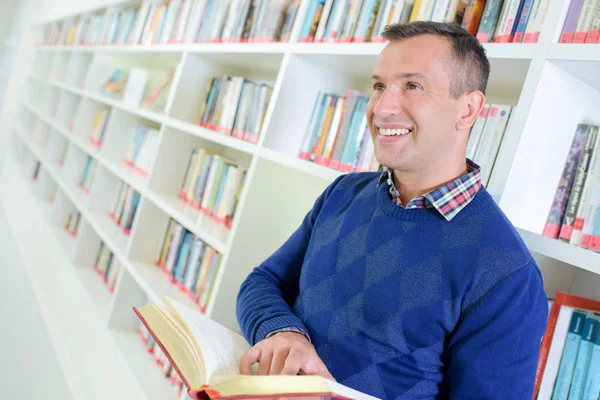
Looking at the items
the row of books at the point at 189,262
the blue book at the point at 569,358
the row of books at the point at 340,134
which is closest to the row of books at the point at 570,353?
the blue book at the point at 569,358

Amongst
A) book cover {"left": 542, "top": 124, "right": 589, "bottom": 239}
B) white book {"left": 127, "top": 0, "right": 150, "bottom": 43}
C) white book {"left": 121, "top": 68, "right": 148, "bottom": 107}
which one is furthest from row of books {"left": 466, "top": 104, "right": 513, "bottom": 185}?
white book {"left": 127, "top": 0, "right": 150, "bottom": 43}

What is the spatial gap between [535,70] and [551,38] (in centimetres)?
7

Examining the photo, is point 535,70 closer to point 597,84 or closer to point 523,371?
point 597,84

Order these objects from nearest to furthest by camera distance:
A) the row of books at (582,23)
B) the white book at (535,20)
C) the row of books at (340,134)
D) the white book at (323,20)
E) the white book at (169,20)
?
the row of books at (582,23)
the white book at (535,20)
the row of books at (340,134)
the white book at (323,20)
the white book at (169,20)

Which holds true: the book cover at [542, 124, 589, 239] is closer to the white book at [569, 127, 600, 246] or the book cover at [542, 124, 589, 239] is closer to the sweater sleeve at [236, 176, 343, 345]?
the white book at [569, 127, 600, 246]

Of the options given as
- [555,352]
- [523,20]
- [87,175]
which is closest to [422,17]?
[523,20]

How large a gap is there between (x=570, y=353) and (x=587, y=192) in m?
0.32

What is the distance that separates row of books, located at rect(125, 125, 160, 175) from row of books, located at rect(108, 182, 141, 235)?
127 mm

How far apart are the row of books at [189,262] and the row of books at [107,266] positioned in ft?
1.66

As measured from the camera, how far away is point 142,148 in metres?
3.00

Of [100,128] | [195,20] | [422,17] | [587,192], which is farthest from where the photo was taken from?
[100,128]

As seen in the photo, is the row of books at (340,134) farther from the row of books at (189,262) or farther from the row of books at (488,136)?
the row of books at (189,262)

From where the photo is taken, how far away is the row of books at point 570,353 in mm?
1034

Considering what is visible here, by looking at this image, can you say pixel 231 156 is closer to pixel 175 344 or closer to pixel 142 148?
pixel 142 148
